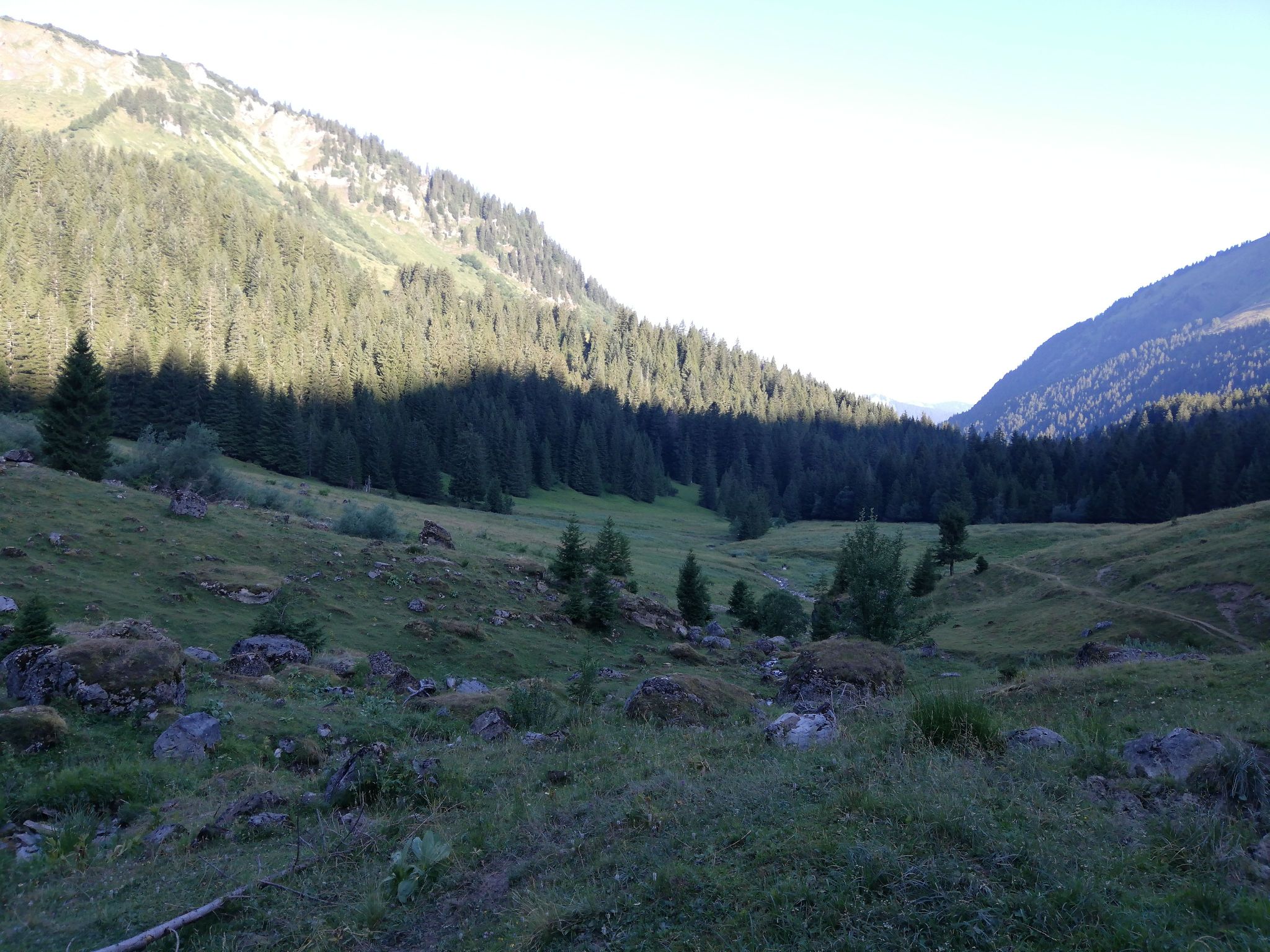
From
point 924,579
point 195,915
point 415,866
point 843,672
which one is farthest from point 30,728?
point 924,579

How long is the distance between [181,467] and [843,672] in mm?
39582

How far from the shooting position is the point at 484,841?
727 cm

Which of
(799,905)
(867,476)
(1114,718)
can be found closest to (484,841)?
(799,905)

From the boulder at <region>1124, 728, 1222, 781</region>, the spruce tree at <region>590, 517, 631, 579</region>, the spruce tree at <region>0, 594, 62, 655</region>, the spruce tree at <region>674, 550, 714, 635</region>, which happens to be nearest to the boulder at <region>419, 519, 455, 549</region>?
the spruce tree at <region>590, 517, 631, 579</region>

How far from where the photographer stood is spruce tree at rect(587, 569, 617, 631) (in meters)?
27.9

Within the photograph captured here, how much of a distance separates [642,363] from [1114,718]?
A: 17093 cm

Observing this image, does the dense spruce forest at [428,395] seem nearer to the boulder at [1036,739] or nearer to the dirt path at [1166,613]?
the dirt path at [1166,613]

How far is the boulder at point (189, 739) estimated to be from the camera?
11234mm

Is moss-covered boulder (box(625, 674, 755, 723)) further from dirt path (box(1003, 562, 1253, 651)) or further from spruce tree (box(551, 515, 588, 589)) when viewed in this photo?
dirt path (box(1003, 562, 1253, 651))

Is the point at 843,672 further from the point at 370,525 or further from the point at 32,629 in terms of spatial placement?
the point at 370,525

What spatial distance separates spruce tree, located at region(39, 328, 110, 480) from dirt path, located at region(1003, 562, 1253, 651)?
166 feet

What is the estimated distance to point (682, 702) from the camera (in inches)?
523

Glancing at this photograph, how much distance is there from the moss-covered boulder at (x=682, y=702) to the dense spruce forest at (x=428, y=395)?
79.9 metres

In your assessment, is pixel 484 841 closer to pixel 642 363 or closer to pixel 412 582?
pixel 412 582
